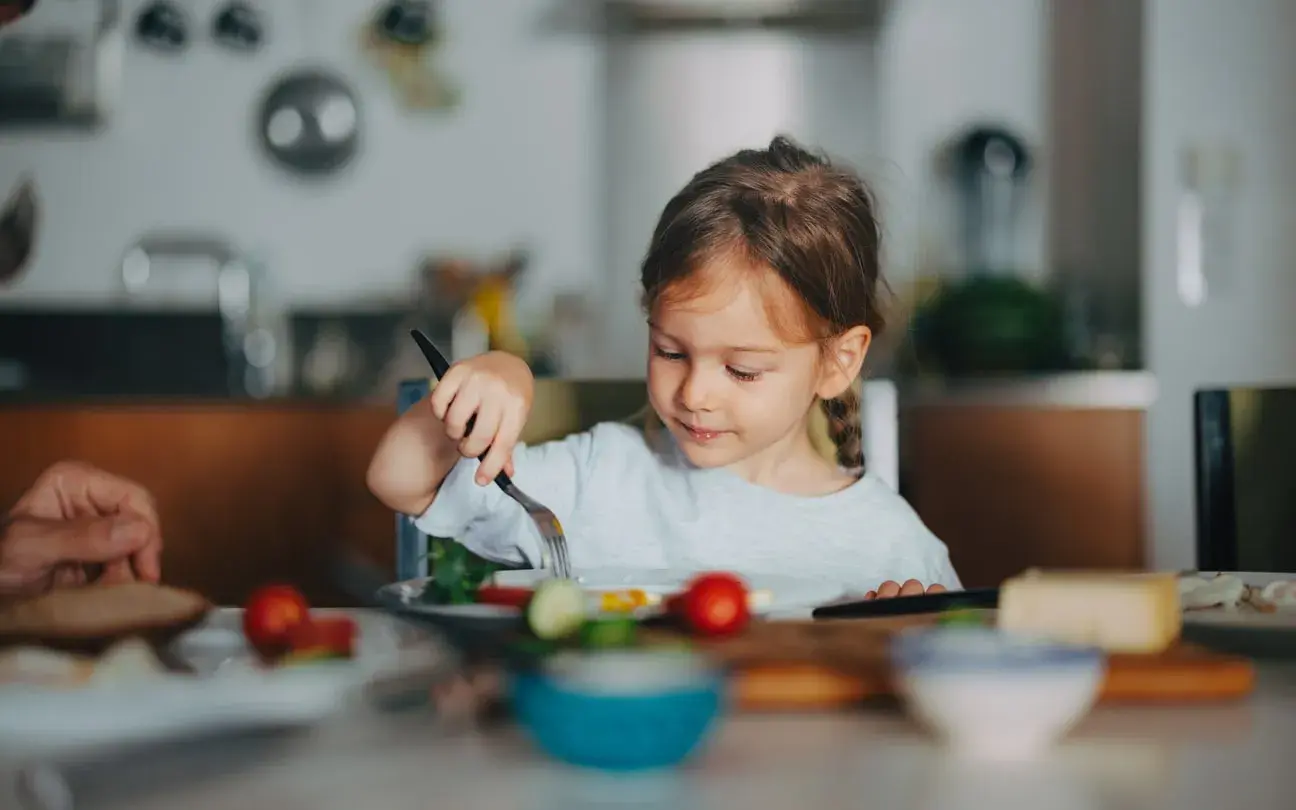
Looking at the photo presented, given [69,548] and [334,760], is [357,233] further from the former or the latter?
[334,760]

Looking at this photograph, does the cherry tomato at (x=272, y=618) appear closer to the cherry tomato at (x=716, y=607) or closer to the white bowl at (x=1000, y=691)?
the cherry tomato at (x=716, y=607)

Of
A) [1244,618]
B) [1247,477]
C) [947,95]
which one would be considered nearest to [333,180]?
[947,95]

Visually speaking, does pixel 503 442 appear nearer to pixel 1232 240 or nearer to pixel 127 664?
pixel 127 664

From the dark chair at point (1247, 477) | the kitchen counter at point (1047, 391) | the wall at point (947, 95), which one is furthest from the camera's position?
the wall at point (947, 95)

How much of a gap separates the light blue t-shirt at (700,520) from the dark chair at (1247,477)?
30cm

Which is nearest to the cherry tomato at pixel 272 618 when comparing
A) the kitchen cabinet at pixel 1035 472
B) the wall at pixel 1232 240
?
the kitchen cabinet at pixel 1035 472

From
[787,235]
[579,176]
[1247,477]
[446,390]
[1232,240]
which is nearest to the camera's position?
[446,390]

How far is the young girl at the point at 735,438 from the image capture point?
120 cm

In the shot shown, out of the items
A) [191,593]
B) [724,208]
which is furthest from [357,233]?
[191,593]

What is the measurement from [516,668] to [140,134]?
11.5 feet

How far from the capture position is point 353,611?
903 millimetres

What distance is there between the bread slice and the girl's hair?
66cm

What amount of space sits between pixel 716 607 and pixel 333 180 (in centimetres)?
314

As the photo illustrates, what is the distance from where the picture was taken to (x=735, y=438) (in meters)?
1.23
